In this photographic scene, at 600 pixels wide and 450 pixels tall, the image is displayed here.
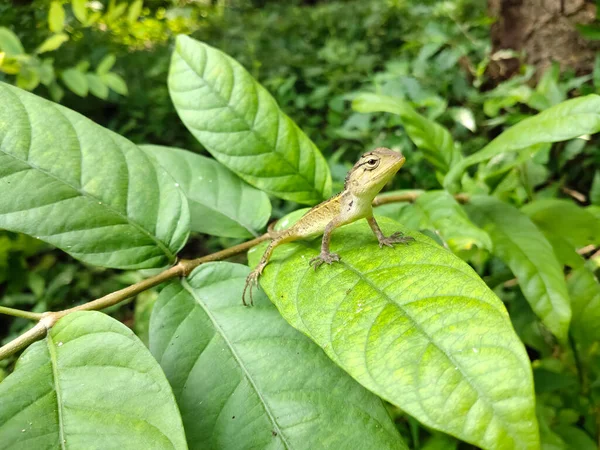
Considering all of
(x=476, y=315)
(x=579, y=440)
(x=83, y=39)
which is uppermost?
(x=476, y=315)

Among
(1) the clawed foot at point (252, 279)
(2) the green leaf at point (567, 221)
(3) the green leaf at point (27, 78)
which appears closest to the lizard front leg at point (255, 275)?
(1) the clawed foot at point (252, 279)

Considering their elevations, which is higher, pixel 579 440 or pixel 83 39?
pixel 83 39

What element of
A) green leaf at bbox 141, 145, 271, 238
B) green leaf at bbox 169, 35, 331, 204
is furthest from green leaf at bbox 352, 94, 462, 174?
green leaf at bbox 141, 145, 271, 238

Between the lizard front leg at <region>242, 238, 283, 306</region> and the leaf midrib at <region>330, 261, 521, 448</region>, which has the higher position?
the leaf midrib at <region>330, 261, 521, 448</region>

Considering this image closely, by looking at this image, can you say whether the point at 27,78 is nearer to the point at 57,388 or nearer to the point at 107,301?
the point at 107,301

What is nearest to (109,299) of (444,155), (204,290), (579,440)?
(204,290)

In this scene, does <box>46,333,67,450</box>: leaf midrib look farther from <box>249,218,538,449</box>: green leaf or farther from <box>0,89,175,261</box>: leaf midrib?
<box>249,218,538,449</box>: green leaf

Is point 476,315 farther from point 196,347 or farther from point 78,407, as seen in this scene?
point 78,407
